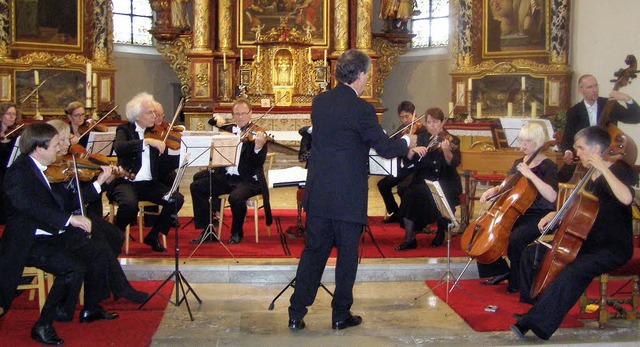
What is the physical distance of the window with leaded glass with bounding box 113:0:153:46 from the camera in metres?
16.5

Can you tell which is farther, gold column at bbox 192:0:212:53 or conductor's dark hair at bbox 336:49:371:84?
gold column at bbox 192:0:212:53

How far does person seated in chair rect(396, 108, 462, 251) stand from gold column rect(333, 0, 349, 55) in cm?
760

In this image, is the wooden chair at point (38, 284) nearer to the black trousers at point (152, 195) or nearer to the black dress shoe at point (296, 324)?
the black trousers at point (152, 195)

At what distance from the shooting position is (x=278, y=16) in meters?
15.0

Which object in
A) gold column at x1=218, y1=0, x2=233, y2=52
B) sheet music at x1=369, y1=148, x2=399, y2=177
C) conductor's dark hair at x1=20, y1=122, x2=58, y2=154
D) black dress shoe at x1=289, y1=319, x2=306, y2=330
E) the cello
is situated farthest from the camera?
gold column at x1=218, y1=0, x2=233, y2=52

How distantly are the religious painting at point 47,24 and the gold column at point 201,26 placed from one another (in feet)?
6.76

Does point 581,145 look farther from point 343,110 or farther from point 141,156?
point 141,156

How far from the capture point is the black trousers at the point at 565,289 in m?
4.80

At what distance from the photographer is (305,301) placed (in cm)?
517

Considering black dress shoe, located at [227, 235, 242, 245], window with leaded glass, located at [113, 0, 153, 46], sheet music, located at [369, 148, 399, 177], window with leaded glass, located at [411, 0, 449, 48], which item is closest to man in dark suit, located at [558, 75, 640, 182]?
sheet music, located at [369, 148, 399, 177]

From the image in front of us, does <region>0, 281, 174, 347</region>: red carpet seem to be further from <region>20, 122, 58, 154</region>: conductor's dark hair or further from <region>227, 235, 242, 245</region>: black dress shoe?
<region>227, 235, 242, 245</region>: black dress shoe

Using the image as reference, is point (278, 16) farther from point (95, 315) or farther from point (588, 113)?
point (95, 315)

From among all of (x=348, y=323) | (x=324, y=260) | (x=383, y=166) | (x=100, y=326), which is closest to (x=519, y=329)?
(x=348, y=323)

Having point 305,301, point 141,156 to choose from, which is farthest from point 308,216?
point 141,156
